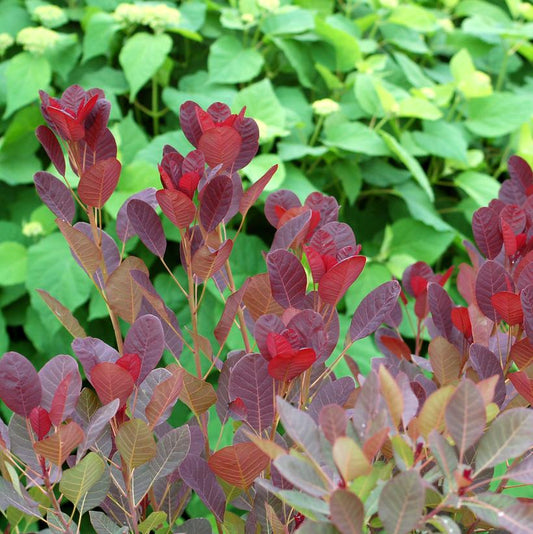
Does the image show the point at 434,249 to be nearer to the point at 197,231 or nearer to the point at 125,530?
the point at 197,231

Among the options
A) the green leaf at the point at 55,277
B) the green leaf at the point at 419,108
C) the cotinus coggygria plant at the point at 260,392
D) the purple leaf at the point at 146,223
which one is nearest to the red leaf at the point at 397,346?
the cotinus coggygria plant at the point at 260,392

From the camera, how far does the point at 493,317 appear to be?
0.61 meters

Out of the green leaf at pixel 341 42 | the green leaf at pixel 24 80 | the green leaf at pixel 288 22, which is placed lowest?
the green leaf at pixel 24 80

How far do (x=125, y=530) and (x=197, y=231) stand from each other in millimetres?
252

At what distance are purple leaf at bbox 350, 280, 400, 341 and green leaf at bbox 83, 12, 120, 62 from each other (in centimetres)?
145

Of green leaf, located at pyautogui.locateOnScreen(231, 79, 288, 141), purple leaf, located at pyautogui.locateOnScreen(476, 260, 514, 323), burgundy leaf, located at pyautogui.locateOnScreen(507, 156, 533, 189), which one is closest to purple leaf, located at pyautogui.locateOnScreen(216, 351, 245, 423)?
purple leaf, located at pyautogui.locateOnScreen(476, 260, 514, 323)

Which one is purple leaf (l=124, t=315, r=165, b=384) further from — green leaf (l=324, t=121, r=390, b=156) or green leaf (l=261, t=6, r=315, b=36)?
green leaf (l=261, t=6, r=315, b=36)

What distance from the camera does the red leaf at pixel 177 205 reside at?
55cm

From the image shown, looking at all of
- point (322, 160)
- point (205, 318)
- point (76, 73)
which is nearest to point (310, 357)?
point (205, 318)

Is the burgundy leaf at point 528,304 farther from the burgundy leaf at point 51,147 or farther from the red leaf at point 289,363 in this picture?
the burgundy leaf at point 51,147

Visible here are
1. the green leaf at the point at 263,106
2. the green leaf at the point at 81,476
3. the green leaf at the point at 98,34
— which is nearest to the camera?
the green leaf at the point at 81,476

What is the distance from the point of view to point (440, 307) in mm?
672

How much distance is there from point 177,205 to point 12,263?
4.08 ft

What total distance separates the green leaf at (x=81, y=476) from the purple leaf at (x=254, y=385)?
0.11 metres
